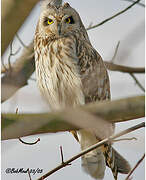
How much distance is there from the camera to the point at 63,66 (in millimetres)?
3023

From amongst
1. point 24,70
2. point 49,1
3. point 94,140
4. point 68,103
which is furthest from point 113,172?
point 49,1

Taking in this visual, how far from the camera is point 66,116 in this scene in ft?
4.28

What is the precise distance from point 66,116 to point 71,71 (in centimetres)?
174

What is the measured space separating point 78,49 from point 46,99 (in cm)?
59

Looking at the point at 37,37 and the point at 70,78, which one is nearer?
the point at 70,78

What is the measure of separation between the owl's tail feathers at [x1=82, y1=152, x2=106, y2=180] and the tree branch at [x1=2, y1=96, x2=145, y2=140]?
5.41ft

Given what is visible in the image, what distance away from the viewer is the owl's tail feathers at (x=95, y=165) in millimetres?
3014

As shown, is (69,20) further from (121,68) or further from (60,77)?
(121,68)

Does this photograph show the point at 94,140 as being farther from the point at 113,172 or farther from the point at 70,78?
the point at 70,78

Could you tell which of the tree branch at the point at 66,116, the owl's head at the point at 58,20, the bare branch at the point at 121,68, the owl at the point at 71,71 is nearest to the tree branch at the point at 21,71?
the owl at the point at 71,71

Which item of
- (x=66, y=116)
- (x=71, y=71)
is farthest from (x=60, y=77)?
(x=66, y=116)

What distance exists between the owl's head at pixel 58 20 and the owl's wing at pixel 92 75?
25 centimetres

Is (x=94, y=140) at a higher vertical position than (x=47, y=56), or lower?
lower

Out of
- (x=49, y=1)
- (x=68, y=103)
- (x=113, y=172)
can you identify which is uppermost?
(x=49, y=1)
